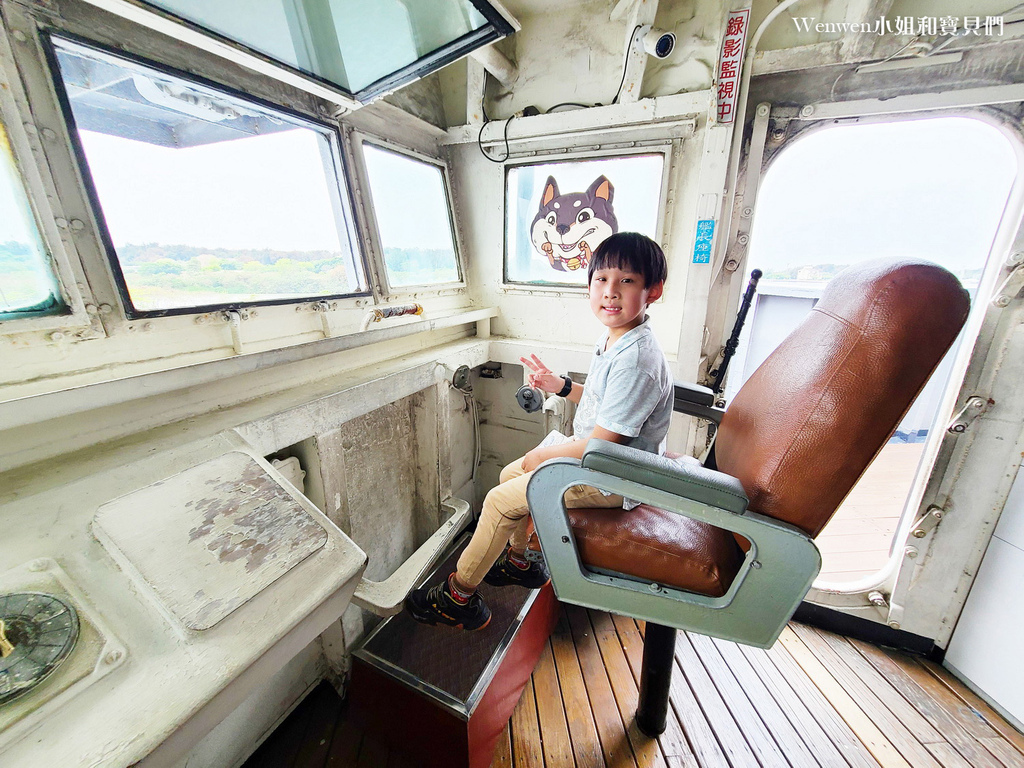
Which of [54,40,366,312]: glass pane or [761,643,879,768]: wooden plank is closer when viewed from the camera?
[54,40,366,312]: glass pane

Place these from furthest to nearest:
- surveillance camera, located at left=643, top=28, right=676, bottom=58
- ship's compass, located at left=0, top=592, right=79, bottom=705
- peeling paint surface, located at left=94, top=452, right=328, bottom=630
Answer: surveillance camera, located at left=643, top=28, right=676, bottom=58 < peeling paint surface, located at left=94, top=452, right=328, bottom=630 < ship's compass, located at left=0, top=592, right=79, bottom=705

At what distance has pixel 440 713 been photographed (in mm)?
1258

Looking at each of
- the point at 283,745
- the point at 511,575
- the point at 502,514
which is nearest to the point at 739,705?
the point at 511,575

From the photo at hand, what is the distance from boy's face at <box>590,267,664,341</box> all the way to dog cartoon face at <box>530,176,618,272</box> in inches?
32.0

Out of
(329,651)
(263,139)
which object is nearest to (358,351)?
(263,139)

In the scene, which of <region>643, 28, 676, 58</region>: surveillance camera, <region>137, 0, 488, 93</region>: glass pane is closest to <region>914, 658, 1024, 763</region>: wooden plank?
<region>643, 28, 676, 58</region>: surveillance camera

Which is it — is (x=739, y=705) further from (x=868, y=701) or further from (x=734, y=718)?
(x=868, y=701)

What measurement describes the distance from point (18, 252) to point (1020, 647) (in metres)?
3.38

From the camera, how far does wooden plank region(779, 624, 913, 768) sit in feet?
4.45

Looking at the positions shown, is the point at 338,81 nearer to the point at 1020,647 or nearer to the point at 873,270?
the point at 873,270

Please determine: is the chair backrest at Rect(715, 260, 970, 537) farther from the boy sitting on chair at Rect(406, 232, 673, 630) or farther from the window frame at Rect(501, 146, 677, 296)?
the window frame at Rect(501, 146, 677, 296)

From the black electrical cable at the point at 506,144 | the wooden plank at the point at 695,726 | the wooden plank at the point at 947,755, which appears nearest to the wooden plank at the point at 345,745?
the wooden plank at the point at 695,726

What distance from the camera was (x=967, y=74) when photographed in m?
1.33

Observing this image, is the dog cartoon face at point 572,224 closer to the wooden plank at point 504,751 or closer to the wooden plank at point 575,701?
the wooden plank at point 575,701
